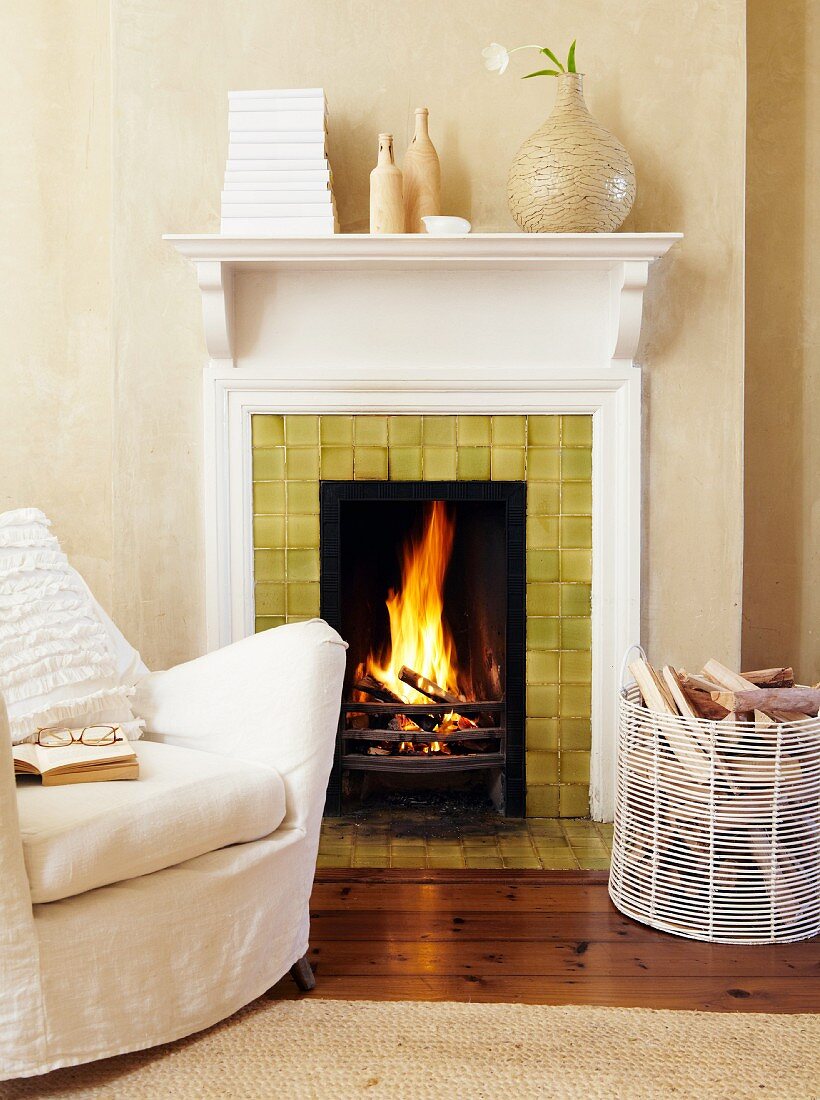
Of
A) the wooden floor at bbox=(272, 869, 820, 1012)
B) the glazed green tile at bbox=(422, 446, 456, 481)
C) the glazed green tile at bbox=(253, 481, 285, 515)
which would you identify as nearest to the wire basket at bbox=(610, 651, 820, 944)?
the wooden floor at bbox=(272, 869, 820, 1012)

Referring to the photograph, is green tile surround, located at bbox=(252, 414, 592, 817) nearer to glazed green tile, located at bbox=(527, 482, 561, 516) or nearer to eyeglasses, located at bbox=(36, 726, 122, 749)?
glazed green tile, located at bbox=(527, 482, 561, 516)

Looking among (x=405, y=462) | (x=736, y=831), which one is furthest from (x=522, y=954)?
(x=405, y=462)

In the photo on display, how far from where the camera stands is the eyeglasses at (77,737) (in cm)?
155

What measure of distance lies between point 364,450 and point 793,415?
51.5 inches

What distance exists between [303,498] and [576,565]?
77 centimetres

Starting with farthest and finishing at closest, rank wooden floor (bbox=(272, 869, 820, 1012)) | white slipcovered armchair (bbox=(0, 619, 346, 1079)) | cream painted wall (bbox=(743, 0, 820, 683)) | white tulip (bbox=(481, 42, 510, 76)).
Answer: cream painted wall (bbox=(743, 0, 820, 683)), white tulip (bbox=(481, 42, 510, 76)), wooden floor (bbox=(272, 869, 820, 1012)), white slipcovered armchair (bbox=(0, 619, 346, 1079))

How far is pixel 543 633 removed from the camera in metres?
2.49

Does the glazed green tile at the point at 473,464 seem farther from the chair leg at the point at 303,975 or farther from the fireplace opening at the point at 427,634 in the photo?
the chair leg at the point at 303,975

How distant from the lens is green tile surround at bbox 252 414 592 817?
8.08 feet

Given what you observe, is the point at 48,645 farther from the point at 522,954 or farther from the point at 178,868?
the point at 522,954

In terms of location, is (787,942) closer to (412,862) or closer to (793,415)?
(412,862)

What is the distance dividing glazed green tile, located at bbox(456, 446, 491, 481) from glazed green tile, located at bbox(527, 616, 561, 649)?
0.41 m

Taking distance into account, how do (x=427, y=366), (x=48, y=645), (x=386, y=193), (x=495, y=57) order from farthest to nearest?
1. (x=427, y=366)
2. (x=386, y=193)
3. (x=495, y=57)
4. (x=48, y=645)

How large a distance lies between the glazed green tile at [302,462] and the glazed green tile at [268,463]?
0.02m
